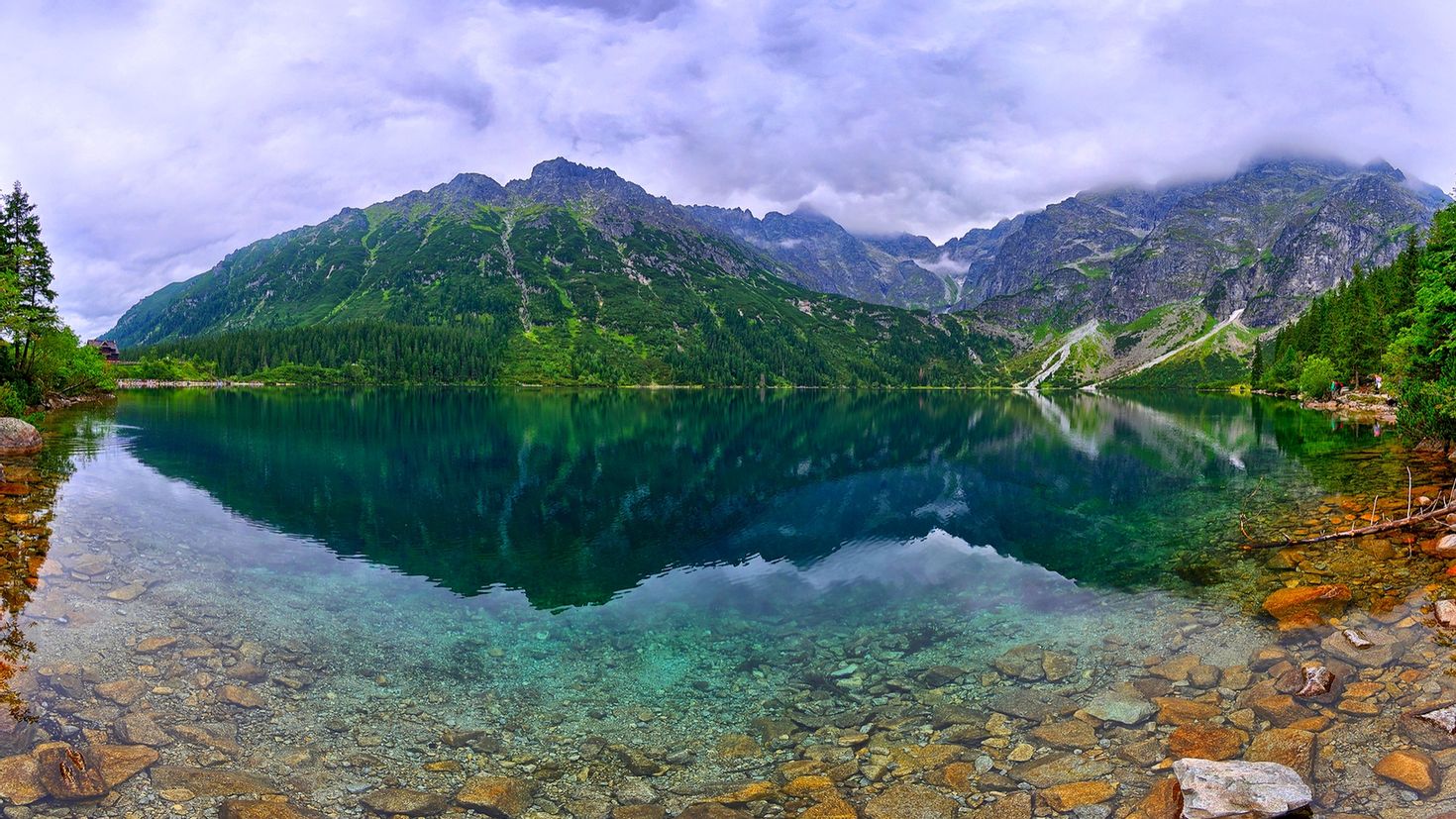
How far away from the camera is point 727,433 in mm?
84188

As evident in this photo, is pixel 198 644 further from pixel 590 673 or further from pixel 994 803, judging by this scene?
pixel 994 803

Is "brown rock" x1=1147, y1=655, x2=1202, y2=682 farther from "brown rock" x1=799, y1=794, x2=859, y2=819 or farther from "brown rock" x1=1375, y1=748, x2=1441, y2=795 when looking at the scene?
"brown rock" x1=799, y1=794, x2=859, y2=819

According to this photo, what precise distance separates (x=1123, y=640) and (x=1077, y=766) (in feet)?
24.4

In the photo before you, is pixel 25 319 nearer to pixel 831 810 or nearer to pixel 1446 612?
pixel 831 810

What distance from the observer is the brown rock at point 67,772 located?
33.5 feet

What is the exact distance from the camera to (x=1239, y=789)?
9.57 m

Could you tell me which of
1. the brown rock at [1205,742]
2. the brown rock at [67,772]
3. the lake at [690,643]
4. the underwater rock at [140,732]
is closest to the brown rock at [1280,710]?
the lake at [690,643]

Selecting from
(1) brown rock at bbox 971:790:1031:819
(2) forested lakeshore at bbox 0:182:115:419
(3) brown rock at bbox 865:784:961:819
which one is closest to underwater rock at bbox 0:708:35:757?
(3) brown rock at bbox 865:784:961:819

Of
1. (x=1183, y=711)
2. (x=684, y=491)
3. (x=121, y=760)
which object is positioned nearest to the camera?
(x=121, y=760)

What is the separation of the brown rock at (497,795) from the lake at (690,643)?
0.20 feet

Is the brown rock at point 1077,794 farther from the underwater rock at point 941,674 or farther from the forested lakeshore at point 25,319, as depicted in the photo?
the forested lakeshore at point 25,319

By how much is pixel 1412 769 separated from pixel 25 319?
3224 inches

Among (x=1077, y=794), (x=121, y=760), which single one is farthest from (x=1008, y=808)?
(x=121, y=760)

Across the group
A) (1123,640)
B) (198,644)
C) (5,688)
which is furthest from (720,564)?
(5,688)
